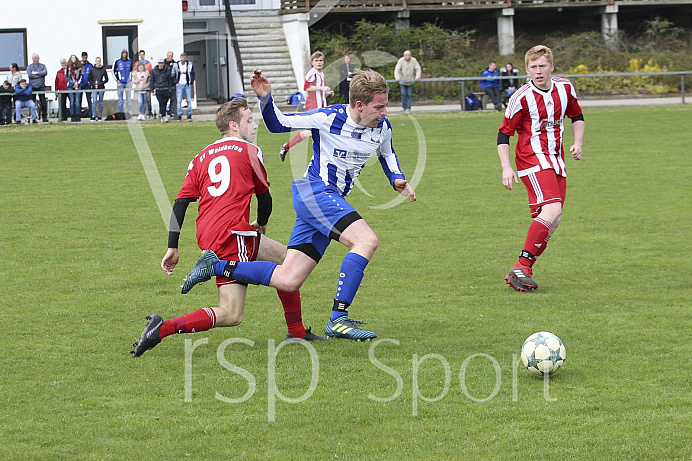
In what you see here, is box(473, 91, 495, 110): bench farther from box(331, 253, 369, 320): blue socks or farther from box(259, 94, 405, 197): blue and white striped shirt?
box(331, 253, 369, 320): blue socks

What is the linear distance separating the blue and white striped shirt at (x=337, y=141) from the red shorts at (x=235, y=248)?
0.72 meters

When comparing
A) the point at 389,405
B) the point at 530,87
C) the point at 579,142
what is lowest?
the point at 389,405

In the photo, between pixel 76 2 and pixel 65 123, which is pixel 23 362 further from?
pixel 76 2

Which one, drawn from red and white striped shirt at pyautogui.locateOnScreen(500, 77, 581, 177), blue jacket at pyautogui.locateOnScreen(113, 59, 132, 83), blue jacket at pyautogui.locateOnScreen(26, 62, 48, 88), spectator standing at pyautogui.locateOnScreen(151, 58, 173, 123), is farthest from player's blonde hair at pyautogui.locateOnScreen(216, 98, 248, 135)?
blue jacket at pyautogui.locateOnScreen(26, 62, 48, 88)

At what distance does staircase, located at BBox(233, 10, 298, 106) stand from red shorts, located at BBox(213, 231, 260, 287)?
2343 centimetres

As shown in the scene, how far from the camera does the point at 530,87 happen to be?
812 cm

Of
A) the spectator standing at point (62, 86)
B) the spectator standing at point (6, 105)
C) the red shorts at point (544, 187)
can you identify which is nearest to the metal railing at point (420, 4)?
the spectator standing at point (62, 86)

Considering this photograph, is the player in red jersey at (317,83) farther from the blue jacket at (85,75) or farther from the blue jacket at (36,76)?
the blue jacket at (36,76)

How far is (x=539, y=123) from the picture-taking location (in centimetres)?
804

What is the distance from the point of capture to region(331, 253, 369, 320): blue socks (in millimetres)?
6117

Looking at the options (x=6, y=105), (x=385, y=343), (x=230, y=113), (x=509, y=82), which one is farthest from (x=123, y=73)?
(x=385, y=343)

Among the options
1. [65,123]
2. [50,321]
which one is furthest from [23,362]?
[65,123]

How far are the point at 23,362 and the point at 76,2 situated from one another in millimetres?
27554

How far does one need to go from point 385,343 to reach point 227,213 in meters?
1.37
